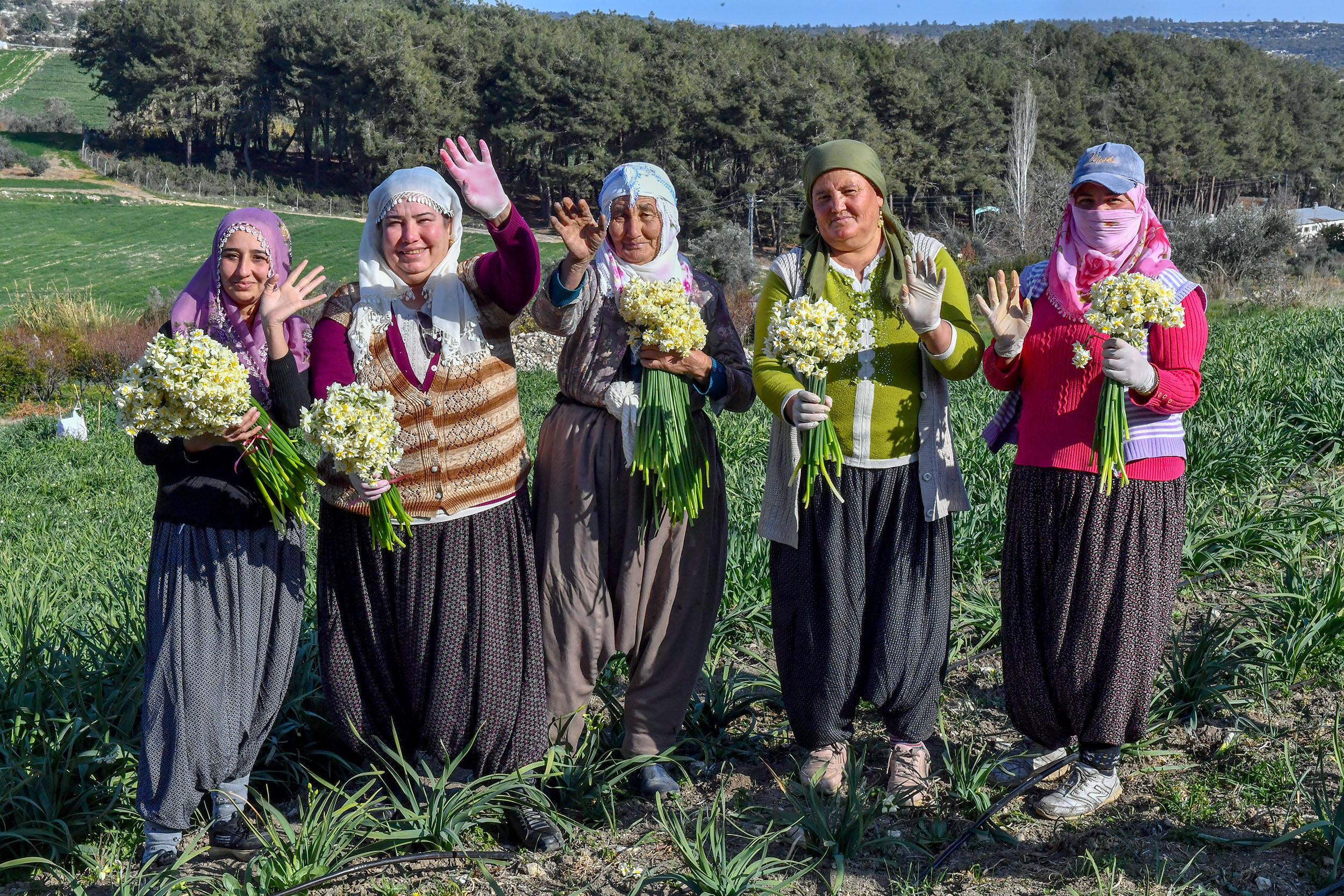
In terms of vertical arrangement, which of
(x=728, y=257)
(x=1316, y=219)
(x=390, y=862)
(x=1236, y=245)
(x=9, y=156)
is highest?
(x=9, y=156)

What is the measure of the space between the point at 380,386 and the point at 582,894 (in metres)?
1.52

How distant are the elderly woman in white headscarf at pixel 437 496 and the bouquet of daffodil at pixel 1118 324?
154cm

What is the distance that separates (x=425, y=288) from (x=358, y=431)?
21.9 inches

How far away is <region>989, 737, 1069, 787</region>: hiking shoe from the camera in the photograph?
324cm

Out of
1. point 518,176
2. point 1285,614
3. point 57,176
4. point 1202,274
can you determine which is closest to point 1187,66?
point 518,176

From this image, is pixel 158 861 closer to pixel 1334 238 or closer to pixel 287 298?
pixel 287 298

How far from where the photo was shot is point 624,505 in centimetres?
330

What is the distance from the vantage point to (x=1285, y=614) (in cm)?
370

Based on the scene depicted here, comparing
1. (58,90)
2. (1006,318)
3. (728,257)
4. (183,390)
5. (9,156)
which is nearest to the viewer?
(183,390)

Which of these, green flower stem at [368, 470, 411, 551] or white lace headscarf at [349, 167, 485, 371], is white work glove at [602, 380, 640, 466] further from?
green flower stem at [368, 470, 411, 551]

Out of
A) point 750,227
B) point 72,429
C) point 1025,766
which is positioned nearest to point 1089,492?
point 1025,766

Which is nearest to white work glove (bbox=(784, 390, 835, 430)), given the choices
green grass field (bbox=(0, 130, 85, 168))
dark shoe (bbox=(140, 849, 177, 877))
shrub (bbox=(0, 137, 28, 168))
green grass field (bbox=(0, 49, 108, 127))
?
dark shoe (bbox=(140, 849, 177, 877))

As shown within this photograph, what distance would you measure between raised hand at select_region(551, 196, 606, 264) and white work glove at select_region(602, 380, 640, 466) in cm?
40

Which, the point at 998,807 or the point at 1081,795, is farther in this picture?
the point at 1081,795
